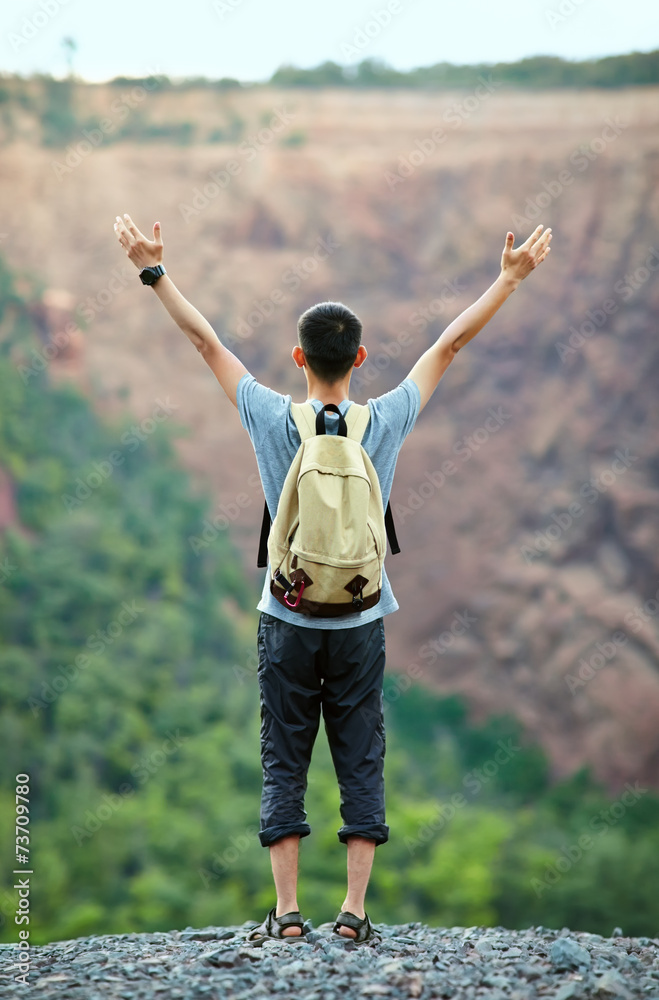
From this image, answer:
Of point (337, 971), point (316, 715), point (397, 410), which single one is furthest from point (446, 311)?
point (337, 971)

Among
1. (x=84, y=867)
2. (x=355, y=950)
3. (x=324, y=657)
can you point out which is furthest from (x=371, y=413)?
(x=84, y=867)

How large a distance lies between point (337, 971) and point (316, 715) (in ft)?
2.02

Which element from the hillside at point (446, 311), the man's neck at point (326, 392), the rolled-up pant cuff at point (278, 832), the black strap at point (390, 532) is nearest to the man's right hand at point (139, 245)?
the man's neck at point (326, 392)

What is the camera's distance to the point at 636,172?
792 inches

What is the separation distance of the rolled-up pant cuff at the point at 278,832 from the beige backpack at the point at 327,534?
57 cm

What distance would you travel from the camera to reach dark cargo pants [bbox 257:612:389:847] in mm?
2359

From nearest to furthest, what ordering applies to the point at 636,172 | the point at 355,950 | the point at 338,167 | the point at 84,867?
the point at 355,950
the point at 84,867
the point at 636,172
the point at 338,167

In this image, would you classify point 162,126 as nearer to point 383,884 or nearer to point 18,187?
point 18,187

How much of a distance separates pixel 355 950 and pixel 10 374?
1818cm

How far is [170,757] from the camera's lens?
51.5 feet

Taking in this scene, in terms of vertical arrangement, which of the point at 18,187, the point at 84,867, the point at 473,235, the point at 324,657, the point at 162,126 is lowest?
the point at 324,657

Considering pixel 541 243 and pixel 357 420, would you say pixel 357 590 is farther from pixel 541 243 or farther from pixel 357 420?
pixel 541 243

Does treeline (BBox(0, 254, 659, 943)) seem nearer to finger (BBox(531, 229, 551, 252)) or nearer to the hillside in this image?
the hillside

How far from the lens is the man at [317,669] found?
7.75 feet
